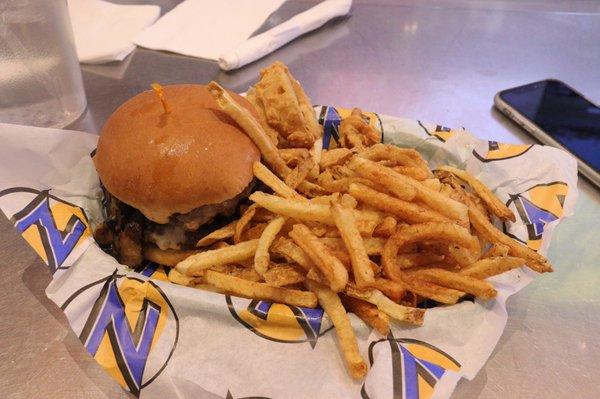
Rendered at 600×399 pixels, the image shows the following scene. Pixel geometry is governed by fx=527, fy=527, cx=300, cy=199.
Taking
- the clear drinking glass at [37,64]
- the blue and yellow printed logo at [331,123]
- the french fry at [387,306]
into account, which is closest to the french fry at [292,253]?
the french fry at [387,306]

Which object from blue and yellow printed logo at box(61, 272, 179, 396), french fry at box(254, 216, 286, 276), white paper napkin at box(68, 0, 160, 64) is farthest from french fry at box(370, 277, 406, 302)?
white paper napkin at box(68, 0, 160, 64)

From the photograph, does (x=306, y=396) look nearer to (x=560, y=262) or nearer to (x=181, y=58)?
(x=560, y=262)

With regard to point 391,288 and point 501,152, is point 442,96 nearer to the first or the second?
point 501,152

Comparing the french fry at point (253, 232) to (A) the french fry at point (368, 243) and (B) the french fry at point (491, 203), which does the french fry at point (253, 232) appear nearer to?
(A) the french fry at point (368, 243)

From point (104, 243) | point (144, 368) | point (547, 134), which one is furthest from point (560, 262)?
point (104, 243)

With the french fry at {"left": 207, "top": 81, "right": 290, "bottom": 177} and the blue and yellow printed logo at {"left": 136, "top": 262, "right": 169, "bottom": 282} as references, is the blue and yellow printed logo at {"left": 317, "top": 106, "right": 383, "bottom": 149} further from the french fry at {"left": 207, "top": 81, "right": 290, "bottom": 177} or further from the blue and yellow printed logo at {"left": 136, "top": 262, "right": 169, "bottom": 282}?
the blue and yellow printed logo at {"left": 136, "top": 262, "right": 169, "bottom": 282}

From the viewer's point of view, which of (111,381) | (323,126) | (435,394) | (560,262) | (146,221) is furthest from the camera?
(323,126)
